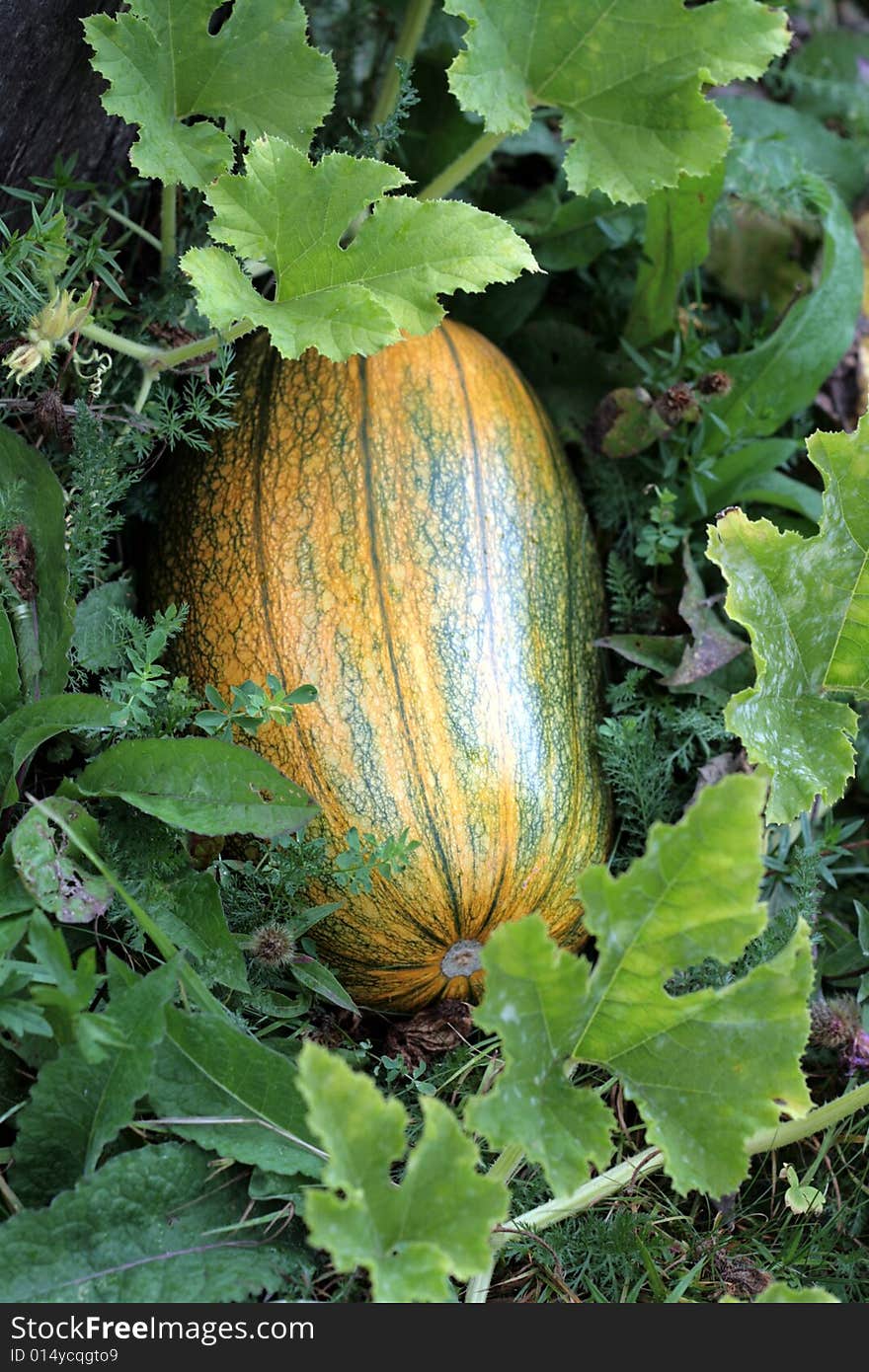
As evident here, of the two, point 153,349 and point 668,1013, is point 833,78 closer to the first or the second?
point 153,349

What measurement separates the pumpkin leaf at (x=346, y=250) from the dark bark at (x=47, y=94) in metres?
0.36

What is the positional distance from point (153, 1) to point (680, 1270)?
1955 mm

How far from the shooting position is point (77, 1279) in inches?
56.6

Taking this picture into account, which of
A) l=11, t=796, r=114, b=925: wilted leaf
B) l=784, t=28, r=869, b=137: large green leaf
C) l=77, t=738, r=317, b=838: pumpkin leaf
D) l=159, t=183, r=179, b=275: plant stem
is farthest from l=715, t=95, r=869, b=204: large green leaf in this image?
l=11, t=796, r=114, b=925: wilted leaf

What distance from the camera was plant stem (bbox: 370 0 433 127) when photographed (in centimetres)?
220

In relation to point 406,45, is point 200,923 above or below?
below

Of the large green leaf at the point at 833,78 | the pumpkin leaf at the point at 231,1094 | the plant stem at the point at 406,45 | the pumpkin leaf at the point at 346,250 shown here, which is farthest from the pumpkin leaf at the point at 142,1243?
the large green leaf at the point at 833,78

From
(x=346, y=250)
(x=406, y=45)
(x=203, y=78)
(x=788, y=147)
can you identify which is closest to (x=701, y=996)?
(x=346, y=250)

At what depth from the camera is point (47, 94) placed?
189 centimetres

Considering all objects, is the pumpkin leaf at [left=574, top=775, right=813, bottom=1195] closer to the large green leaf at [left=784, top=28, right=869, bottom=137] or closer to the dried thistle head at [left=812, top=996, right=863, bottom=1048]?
the dried thistle head at [left=812, top=996, right=863, bottom=1048]

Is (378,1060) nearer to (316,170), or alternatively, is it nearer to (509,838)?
(509,838)

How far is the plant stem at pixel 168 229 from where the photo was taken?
2014 millimetres

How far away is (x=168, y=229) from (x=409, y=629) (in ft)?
2.60

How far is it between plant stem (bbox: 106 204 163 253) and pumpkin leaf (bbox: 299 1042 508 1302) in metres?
1.42
